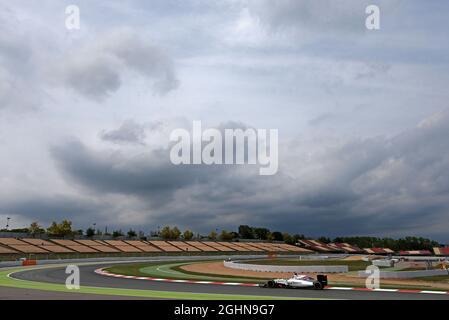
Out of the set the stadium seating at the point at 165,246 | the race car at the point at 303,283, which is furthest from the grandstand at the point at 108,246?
the race car at the point at 303,283

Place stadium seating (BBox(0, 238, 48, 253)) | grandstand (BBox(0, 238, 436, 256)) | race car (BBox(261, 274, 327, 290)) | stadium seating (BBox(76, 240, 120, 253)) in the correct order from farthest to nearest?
stadium seating (BBox(76, 240, 120, 253)), grandstand (BBox(0, 238, 436, 256)), stadium seating (BBox(0, 238, 48, 253)), race car (BBox(261, 274, 327, 290))

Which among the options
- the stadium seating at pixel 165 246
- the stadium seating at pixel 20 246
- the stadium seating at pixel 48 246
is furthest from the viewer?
the stadium seating at pixel 165 246

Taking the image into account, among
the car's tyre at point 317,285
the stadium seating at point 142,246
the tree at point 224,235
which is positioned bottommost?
the car's tyre at point 317,285

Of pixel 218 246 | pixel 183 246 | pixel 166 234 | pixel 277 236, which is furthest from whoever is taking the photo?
pixel 277 236

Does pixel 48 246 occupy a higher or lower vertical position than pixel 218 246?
lower

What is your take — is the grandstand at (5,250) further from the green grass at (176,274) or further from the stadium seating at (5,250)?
the green grass at (176,274)

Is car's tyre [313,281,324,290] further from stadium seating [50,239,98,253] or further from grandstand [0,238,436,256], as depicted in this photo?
stadium seating [50,239,98,253]

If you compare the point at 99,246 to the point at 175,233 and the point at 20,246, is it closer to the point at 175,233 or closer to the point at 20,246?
the point at 20,246

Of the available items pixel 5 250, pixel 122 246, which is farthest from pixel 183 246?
pixel 5 250

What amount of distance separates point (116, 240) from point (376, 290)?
8968 cm

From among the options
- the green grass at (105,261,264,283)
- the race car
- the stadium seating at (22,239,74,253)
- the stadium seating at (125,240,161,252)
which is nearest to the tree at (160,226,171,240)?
the stadium seating at (125,240,161,252)

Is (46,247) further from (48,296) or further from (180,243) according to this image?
(48,296)
